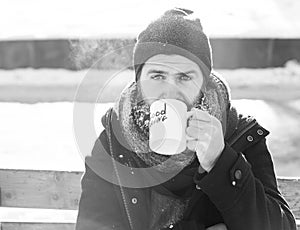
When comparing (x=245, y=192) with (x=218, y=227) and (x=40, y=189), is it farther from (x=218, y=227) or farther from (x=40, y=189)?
(x=40, y=189)

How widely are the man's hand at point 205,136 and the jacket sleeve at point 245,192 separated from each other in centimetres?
3

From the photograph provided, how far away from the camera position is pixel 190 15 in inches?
59.4

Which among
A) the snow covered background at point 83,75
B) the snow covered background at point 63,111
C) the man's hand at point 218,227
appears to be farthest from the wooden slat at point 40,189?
the man's hand at point 218,227

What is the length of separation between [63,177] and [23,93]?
16.5 ft

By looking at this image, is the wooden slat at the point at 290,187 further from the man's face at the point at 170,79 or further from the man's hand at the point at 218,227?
the man's face at the point at 170,79

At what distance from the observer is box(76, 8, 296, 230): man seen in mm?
1374

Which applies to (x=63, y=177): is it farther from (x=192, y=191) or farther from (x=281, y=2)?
(x=281, y=2)

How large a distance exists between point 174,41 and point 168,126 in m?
0.28

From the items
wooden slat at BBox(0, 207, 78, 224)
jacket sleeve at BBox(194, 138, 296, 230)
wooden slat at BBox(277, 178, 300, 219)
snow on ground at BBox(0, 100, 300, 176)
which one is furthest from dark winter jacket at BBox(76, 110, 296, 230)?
snow on ground at BBox(0, 100, 300, 176)

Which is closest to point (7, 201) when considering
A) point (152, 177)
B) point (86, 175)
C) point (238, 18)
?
A: point (86, 175)

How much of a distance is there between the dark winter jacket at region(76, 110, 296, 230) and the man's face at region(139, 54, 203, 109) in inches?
6.6

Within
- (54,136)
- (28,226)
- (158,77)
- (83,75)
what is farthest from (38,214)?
(83,75)

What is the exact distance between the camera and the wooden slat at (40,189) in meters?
2.27

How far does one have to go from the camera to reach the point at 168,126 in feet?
4.09
